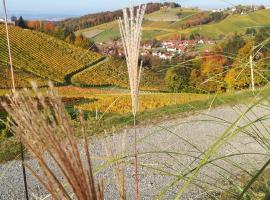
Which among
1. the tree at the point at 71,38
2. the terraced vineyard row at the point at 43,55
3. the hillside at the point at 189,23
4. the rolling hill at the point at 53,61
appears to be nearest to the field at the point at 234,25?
the hillside at the point at 189,23

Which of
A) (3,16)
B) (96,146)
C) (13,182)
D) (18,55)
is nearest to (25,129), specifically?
(3,16)

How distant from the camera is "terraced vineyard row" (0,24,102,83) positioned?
46.9m

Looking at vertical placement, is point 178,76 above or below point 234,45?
below

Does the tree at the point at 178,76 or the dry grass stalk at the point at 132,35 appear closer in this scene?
the dry grass stalk at the point at 132,35

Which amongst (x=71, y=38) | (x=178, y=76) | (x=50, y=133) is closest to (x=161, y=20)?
(x=178, y=76)

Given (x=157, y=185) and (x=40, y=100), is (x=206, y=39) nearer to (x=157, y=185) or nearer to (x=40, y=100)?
(x=40, y=100)

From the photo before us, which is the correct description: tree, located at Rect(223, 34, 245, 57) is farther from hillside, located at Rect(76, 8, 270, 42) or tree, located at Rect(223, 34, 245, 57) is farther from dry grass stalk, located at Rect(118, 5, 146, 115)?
dry grass stalk, located at Rect(118, 5, 146, 115)

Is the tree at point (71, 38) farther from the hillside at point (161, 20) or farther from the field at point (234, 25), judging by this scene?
the field at point (234, 25)

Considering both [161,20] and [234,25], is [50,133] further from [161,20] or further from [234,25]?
[234,25]

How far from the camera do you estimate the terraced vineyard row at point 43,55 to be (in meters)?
46.9

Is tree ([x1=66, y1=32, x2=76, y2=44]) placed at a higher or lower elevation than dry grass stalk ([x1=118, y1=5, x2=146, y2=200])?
lower

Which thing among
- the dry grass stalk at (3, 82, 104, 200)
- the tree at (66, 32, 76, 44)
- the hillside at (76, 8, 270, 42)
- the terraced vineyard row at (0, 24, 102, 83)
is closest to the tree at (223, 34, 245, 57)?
the hillside at (76, 8, 270, 42)

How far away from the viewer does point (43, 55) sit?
5291 centimetres

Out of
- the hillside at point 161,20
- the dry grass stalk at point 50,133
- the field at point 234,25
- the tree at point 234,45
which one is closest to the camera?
the dry grass stalk at point 50,133
